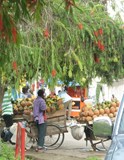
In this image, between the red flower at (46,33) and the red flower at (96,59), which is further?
the red flower at (96,59)

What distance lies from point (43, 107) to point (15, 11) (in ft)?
26.7

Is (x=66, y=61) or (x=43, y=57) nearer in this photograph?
(x=43, y=57)

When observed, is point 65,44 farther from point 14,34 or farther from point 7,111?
point 7,111

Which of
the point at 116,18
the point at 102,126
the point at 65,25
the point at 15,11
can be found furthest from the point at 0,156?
the point at 15,11

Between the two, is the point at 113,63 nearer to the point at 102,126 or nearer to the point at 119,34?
the point at 119,34

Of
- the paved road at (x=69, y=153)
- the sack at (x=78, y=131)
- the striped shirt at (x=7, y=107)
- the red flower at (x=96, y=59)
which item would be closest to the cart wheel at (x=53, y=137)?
the paved road at (x=69, y=153)

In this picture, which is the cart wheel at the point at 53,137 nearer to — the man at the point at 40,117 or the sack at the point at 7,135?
the man at the point at 40,117

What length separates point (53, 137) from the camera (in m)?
13.0

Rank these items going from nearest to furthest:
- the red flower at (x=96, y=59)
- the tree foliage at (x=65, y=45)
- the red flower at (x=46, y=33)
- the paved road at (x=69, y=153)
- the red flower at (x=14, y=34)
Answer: the red flower at (x=14, y=34) → the tree foliage at (x=65, y=45) → the red flower at (x=46, y=33) → the red flower at (x=96, y=59) → the paved road at (x=69, y=153)

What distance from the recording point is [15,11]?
3574mm

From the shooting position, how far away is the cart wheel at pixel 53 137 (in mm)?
12211

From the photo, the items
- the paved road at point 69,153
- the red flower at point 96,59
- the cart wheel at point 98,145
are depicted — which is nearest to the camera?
the red flower at point 96,59

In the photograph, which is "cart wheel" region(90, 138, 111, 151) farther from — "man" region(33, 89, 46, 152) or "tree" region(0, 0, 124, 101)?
"tree" region(0, 0, 124, 101)

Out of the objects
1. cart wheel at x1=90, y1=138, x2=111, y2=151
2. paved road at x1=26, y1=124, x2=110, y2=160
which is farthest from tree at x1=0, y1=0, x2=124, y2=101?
cart wheel at x1=90, y1=138, x2=111, y2=151
